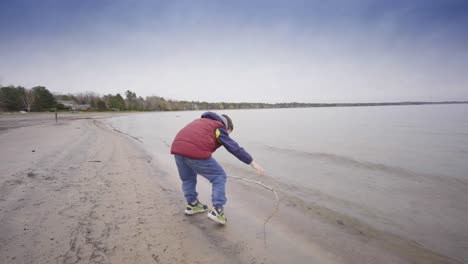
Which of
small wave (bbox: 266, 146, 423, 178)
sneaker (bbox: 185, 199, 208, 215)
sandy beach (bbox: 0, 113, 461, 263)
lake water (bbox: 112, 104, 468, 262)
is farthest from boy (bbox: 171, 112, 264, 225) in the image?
small wave (bbox: 266, 146, 423, 178)

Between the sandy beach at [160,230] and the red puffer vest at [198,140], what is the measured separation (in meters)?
1.29

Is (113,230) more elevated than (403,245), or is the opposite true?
A: (113,230)

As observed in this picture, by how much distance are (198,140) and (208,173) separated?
1.92ft

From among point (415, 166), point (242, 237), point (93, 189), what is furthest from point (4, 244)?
point (415, 166)

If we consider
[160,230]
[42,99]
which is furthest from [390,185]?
[42,99]

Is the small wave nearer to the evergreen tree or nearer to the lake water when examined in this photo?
the lake water

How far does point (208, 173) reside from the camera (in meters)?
3.17

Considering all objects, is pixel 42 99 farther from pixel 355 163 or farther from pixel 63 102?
pixel 355 163

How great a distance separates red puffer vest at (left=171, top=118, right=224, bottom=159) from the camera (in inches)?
120

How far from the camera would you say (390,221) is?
404cm

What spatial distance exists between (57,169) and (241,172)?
5978 mm

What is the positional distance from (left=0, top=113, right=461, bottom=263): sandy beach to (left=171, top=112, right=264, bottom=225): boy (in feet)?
2.18

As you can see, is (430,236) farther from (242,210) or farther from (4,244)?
(4,244)

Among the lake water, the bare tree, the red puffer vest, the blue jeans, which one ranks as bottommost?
the lake water
